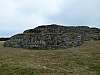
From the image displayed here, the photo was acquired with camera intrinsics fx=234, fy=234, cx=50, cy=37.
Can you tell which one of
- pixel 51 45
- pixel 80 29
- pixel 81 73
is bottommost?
pixel 81 73

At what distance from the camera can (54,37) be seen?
60.1 metres

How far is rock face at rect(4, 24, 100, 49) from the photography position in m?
57.4

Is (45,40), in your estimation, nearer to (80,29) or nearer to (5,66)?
(80,29)

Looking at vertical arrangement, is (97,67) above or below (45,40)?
below

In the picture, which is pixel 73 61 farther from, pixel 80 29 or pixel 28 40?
pixel 80 29

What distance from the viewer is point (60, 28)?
216 ft

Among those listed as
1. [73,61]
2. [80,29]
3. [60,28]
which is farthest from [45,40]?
[73,61]

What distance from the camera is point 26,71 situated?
28.2 meters

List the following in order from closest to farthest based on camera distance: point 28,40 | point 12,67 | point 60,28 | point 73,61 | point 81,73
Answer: point 81,73 < point 12,67 < point 73,61 < point 28,40 < point 60,28

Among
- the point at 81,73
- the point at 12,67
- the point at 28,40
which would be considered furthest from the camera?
the point at 28,40

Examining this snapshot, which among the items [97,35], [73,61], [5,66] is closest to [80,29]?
[97,35]

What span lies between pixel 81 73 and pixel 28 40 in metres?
35.5

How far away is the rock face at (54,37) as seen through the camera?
188 feet

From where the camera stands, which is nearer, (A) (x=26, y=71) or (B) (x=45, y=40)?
(A) (x=26, y=71)
